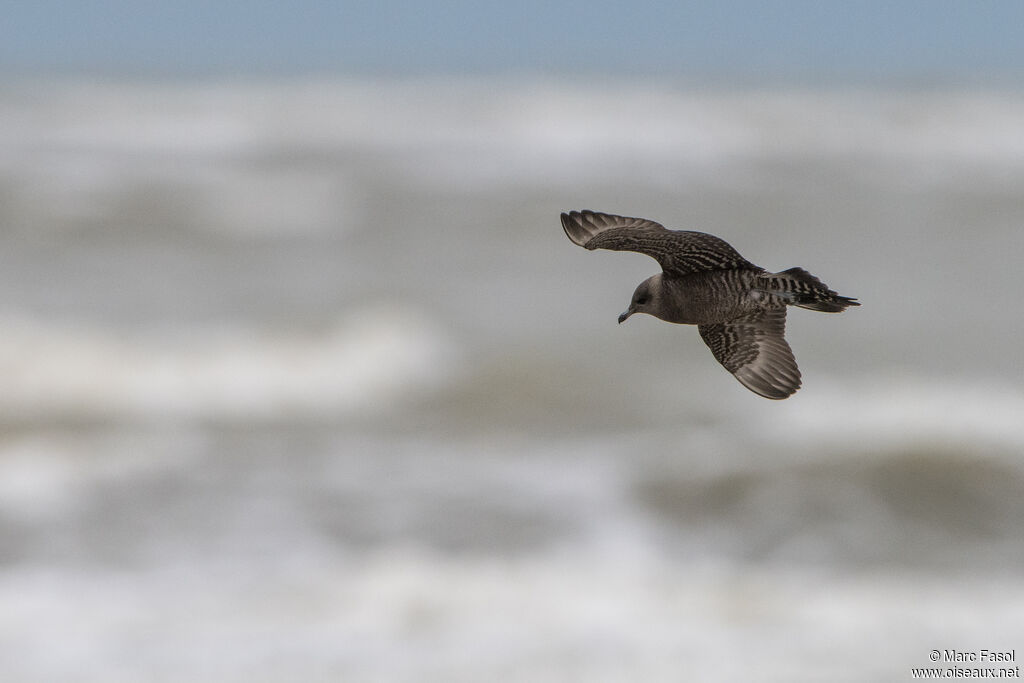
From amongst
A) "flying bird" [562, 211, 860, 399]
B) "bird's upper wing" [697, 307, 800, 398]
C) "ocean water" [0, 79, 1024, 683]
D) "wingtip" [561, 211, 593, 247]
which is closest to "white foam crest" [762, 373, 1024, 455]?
"ocean water" [0, 79, 1024, 683]

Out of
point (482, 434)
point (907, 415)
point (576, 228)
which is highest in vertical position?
point (907, 415)

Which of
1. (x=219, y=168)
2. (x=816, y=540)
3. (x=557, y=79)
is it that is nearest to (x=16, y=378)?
(x=816, y=540)

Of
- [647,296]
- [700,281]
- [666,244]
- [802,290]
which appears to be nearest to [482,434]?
[647,296]

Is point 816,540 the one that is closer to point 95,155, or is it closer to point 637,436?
point 637,436

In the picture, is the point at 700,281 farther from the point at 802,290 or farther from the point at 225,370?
the point at 225,370

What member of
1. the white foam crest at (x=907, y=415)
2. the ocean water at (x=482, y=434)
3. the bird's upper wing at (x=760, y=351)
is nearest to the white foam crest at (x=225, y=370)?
the ocean water at (x=482, y=434)

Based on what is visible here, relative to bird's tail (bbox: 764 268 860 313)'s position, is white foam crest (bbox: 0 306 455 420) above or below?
above

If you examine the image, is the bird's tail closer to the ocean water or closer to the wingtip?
the wingtip

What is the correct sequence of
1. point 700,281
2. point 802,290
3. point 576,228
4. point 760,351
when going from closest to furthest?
1. point 802,290
2. point 700,281
3. point 576,228
4. point 760,351
